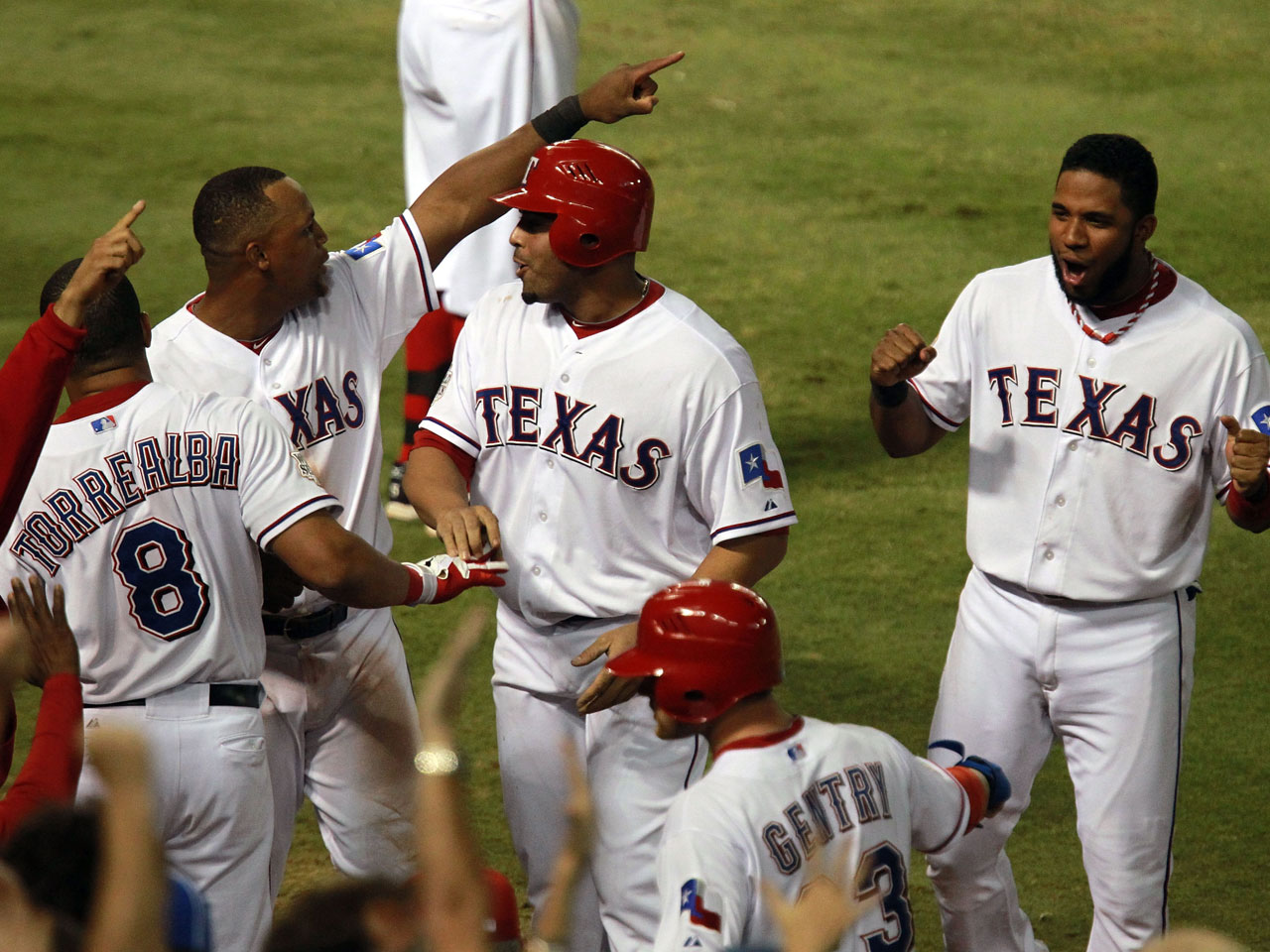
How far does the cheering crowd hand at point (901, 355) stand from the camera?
393 centimetres

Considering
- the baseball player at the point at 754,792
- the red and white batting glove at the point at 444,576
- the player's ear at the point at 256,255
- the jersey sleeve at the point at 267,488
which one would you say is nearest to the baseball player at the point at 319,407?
the player's ear at the point at 256,255

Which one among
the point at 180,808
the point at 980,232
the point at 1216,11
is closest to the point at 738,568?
the point at 180,808

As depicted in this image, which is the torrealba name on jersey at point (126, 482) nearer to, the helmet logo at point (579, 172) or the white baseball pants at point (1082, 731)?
the helmet logo at point (579, 172)

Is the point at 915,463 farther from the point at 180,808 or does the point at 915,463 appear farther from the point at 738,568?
the point at 180,808

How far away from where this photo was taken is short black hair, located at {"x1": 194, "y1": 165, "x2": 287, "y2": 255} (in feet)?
12.9

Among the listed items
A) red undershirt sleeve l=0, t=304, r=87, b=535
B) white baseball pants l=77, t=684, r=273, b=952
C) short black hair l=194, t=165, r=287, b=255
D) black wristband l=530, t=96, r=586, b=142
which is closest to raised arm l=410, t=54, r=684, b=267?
black wristband l=530, t=96, r=586, b=142

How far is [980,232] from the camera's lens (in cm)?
958

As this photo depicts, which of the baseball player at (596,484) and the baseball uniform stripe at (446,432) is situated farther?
the baseball uniform stripe at (446,432)

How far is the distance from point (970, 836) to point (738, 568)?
911 mm

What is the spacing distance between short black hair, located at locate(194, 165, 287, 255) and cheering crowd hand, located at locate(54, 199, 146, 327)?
63cm

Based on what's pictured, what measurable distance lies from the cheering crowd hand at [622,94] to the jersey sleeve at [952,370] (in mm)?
915

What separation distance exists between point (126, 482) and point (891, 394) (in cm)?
178

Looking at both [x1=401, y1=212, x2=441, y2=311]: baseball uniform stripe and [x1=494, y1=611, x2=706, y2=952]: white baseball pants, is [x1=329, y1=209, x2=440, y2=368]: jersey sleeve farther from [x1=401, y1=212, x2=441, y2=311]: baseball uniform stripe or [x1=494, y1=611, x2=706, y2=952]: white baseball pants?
[x1=494, y1=611, x2=706, y2=952]: white baseball pants

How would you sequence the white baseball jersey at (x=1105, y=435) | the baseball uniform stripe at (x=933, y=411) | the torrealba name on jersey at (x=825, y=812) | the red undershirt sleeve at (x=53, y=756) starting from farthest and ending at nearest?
the baseball uniform stripe at (x=933, y=411), the white baseball jersey at (x=1105, y=435), the red undershirt sleeve at (x=53, y=756), the torrealba name on jersey at (x=825, y=812)
